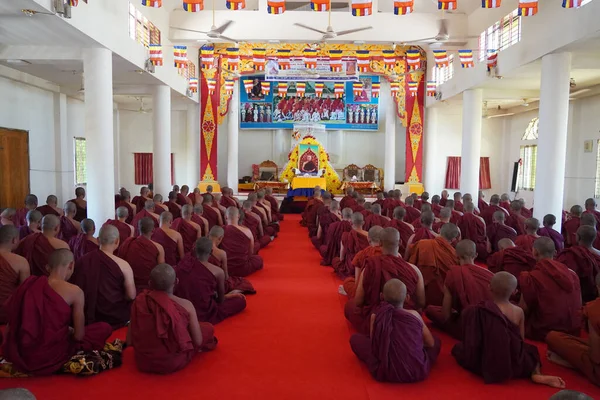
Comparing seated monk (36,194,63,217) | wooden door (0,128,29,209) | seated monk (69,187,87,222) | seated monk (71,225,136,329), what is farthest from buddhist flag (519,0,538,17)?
wooden door (0,128,29,209)

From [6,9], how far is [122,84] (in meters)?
7.57

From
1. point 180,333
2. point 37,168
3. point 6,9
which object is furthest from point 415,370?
point 37,168

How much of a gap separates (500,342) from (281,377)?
68.3 inches

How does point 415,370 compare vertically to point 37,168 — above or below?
below

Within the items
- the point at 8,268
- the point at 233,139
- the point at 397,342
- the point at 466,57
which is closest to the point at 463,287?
the point at 397,342

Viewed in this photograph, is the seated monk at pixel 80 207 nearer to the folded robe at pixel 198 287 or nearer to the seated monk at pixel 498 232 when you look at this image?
the folded robe at pixel 198 287

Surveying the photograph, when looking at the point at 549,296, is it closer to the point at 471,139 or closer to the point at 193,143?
the point at 471,139

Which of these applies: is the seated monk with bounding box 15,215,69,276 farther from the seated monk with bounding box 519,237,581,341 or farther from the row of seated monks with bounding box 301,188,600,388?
the seated monk with bounding box 519,237,581,341

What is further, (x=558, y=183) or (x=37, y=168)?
(x=37, y=168)

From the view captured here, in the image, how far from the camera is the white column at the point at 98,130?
9.48 m

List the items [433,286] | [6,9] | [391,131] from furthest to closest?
[391,131]
[6,9]
[433,286]

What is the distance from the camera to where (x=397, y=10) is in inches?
376

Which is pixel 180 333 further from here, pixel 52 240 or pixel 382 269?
pixel 52 240

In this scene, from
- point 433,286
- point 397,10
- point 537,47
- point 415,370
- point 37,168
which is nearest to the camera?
point 415,370
